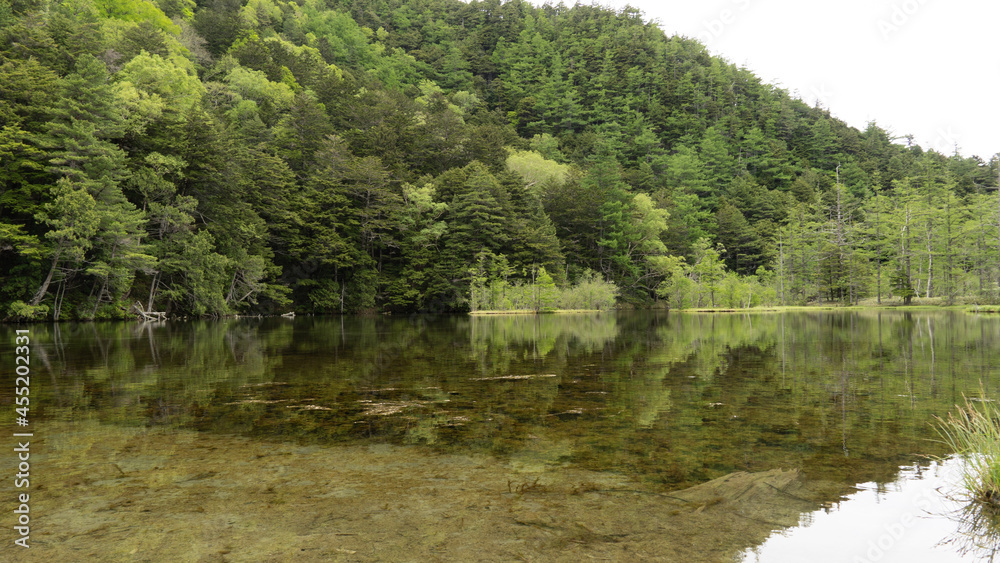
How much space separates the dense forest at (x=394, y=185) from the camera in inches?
1032

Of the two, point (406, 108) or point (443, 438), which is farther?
point (406, 108)

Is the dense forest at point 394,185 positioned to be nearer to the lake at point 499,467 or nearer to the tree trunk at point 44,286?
the tree trunk at point 44,286

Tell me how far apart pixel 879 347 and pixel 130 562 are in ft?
50.9

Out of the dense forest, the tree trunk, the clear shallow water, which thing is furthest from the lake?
the dense forest

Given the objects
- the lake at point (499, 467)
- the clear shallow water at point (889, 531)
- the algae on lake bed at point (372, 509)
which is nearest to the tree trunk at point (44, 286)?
the lake at point (499, 467)

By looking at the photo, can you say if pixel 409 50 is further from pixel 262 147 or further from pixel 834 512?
pixel 834 512

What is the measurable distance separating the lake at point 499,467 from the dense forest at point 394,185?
22.7 meters

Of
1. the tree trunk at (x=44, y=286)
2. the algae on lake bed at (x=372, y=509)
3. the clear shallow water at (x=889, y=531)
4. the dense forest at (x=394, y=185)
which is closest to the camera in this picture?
the algae on lake bed at (x=372, y=509)

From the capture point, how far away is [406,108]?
62.8 meters

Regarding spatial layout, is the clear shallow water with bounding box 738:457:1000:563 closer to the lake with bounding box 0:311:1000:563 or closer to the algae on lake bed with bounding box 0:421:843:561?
the lake with bounding box 0:311:1000:563

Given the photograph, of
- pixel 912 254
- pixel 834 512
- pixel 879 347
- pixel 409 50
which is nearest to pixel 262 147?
pixel 879 347

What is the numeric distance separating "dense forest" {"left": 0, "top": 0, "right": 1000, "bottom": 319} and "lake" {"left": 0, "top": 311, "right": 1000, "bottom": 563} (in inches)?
895

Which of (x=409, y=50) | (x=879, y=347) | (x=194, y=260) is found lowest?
(x=879, y=347)

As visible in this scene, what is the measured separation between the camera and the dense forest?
86.0ft
